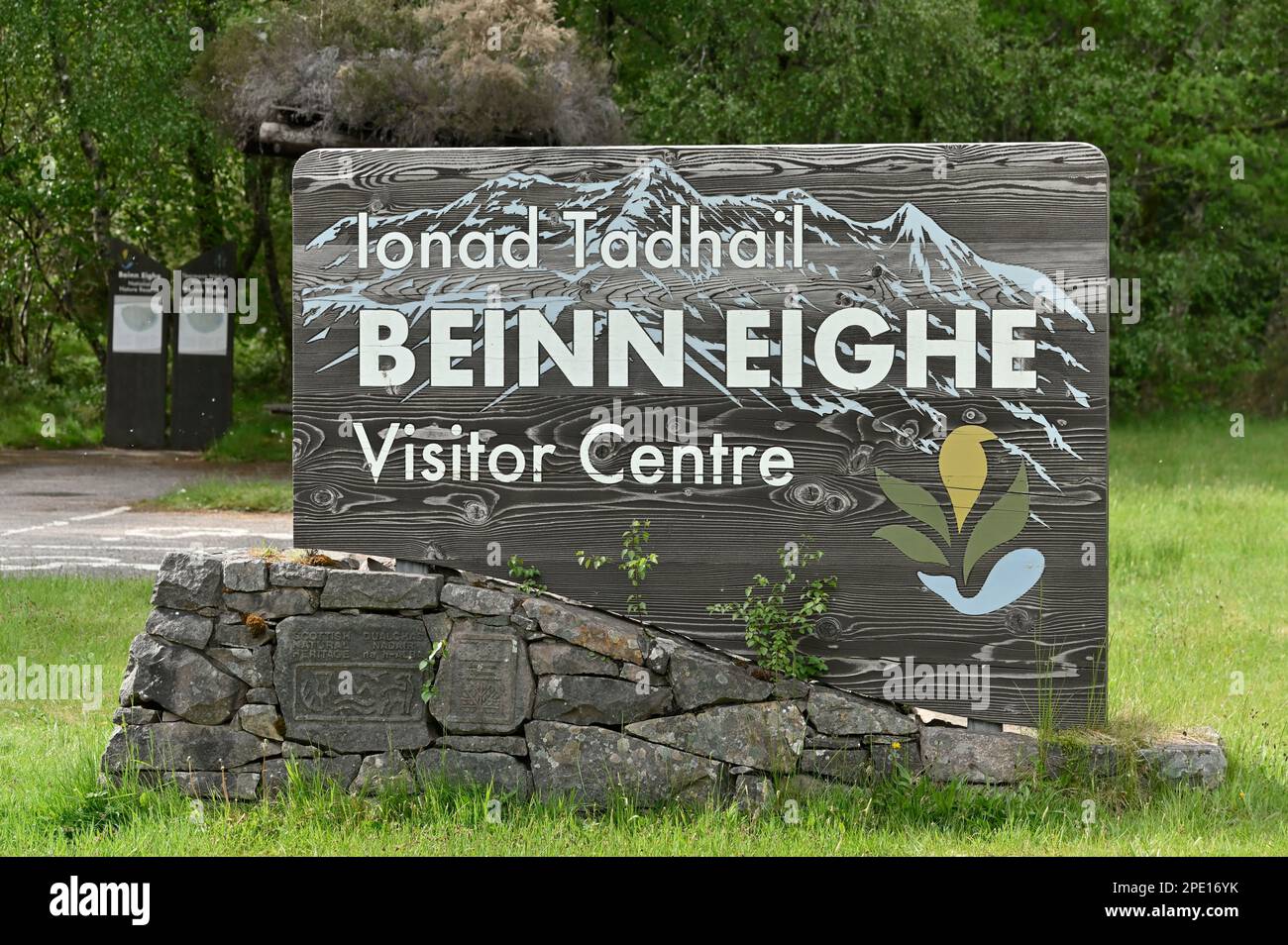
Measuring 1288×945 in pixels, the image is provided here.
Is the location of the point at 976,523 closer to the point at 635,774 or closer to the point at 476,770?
the point at 635,774

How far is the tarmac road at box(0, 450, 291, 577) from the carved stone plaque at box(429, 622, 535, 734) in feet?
12.5

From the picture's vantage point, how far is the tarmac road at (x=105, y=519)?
35.4 ft

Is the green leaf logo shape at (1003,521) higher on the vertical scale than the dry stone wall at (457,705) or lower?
higher

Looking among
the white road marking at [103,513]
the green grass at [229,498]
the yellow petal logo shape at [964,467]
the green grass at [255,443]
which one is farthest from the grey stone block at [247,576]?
the green grass at [255,443]

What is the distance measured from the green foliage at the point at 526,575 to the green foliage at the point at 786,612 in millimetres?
644

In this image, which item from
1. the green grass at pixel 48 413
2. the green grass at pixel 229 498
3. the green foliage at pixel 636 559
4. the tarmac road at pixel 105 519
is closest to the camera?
the green foliage at pixel 636 559

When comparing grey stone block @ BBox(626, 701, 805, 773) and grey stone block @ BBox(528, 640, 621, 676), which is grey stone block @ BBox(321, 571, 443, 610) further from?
grey stone block @ BBox(626, 701, 805, 773)

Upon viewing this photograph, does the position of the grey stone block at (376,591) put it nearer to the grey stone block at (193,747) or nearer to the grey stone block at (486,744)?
the grey stone block at (486,744)

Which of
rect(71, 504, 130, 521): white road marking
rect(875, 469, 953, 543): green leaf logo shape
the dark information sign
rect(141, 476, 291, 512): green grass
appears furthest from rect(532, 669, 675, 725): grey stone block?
the dark information sign

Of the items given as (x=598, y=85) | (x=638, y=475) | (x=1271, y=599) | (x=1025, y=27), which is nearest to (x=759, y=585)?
(x=638, y=475)

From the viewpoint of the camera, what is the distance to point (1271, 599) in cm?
938

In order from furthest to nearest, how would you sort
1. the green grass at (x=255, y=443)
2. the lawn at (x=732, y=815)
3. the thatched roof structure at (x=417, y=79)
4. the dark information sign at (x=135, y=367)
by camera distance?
the dark information sign at (x=135, y=367) → the green grass at (x=255, y=443) → the thatched roof structure at (x=417, y=79) → the lawn at (x=732, y=815)

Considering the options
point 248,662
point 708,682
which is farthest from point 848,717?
point 248,662
